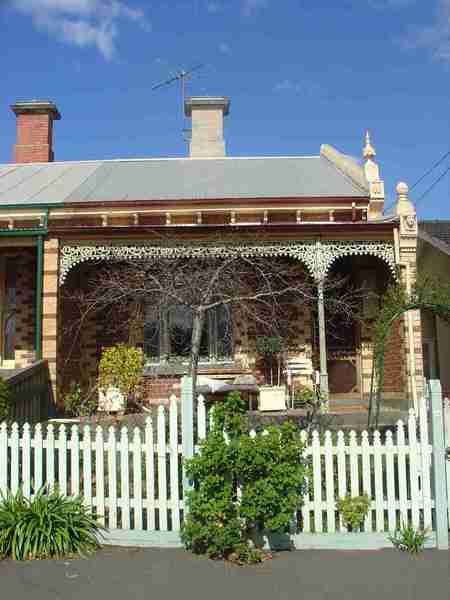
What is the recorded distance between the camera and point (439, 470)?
204 inches

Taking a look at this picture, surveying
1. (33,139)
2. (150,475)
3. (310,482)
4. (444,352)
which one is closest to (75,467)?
(150,475)

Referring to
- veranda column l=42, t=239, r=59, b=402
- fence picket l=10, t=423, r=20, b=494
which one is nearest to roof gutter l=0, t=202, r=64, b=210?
veranda column l=42, t=239, r=59, b=402

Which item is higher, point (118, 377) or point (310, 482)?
point (118, 377)

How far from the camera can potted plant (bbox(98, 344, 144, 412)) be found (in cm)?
1133

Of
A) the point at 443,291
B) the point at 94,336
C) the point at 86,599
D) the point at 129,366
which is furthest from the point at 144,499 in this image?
the point at 94,336

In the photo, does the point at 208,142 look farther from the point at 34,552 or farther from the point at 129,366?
the point at 34,552

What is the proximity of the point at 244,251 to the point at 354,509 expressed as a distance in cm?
662

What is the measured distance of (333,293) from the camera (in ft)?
42.3

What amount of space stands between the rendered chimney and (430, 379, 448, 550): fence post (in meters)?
14.5

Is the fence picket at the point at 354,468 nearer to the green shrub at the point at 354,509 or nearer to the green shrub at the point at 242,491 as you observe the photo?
the green shrub at the point at 354,509

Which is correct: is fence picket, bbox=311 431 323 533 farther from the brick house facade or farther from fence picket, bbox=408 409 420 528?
the brick house facade

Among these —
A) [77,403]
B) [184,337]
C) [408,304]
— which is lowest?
[77,403]

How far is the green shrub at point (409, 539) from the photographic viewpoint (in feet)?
16.6

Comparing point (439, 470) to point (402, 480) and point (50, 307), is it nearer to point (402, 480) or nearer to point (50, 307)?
point (402, 480)
